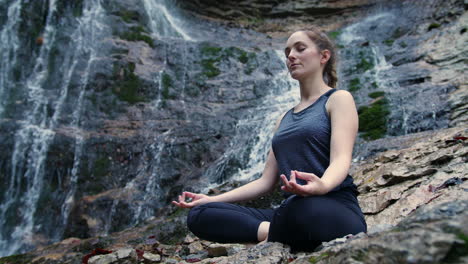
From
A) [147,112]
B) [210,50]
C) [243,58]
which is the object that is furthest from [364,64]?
[147,112]

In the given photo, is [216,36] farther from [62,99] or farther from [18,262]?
[18,262]

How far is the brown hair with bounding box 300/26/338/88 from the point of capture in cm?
234

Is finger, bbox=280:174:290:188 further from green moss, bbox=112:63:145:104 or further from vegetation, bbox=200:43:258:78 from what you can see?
vegetation, bbox=200:43:258:78

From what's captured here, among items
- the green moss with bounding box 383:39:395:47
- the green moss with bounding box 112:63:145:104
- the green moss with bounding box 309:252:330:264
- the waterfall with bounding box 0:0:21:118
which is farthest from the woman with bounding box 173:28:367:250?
the green moss with bounding box 383:39:395:47

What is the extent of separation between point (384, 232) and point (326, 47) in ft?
4.69

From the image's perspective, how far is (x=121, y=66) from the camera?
10.0m

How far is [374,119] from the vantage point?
302 inches

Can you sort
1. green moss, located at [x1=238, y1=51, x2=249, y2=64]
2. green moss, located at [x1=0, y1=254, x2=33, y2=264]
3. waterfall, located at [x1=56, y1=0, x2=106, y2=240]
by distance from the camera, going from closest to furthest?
green moss, located at [x1=0, y1=254, x2=33, y2=264]
waterfall, located at [x1=56, y1=0, x2=106, y2=240]
green moss, located at [x1=238, y1=51, x2=249, y2=64]

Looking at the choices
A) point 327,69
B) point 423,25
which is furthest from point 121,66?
point 423,25

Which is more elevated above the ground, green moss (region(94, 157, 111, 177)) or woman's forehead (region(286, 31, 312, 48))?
woman's forehead (region(286, 31, 312, 48))

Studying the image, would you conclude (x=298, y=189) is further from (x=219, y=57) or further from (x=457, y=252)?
(x=219, y=57)

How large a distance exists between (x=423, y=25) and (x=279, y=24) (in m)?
6.21

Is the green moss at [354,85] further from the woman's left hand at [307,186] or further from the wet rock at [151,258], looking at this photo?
the woman's left hand at [307,186]

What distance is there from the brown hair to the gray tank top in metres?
0.29
